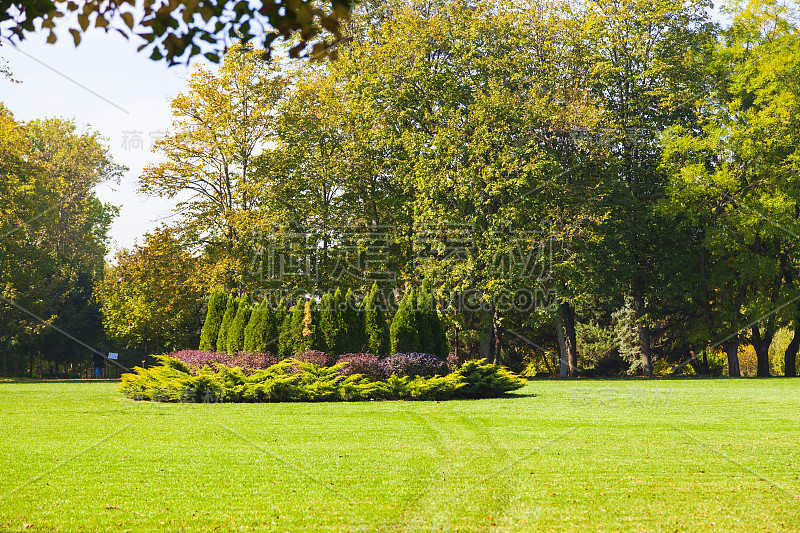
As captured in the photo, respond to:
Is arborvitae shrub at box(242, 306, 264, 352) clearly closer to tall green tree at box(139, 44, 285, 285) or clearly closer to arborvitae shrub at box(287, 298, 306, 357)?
arborvitae shrub at box(287, 298, 306, 357)

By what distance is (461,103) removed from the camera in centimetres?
3266

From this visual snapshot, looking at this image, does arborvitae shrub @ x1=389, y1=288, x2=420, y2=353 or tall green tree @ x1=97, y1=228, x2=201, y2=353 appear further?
tall green tree @ x1=97, y1=228, x2=201, y2=353

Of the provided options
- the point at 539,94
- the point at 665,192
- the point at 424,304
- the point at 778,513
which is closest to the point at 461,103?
the point at 539,94

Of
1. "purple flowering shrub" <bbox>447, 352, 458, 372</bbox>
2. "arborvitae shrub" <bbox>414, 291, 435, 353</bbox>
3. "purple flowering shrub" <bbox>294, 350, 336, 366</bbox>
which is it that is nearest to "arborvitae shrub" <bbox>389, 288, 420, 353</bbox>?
"arborvitae shrub" <bbox>414, 291, 435, 353</bbox>

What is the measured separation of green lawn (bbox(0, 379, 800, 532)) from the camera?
611 cm

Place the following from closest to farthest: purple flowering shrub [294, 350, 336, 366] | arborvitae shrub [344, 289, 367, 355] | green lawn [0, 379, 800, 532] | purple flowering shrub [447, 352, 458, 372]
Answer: green lawn [0, 379, 800, 532]
purple flowering shrub [294, 350, 336, 366]
arborvitae shrub [344, 289, 367, 355]
purple flowering shrub [447, 352, 458, 372]

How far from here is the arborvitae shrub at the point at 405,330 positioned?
19.4m

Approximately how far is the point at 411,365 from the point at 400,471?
34.3 ft

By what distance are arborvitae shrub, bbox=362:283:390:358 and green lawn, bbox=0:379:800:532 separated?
201 inches

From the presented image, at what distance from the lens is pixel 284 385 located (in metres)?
17.0

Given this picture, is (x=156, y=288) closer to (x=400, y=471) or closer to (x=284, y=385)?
(x=284, y=385)

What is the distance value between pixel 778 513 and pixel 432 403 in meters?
10.9

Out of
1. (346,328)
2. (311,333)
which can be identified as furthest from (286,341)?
(346,328)

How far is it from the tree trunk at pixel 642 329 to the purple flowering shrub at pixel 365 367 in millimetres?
18472
